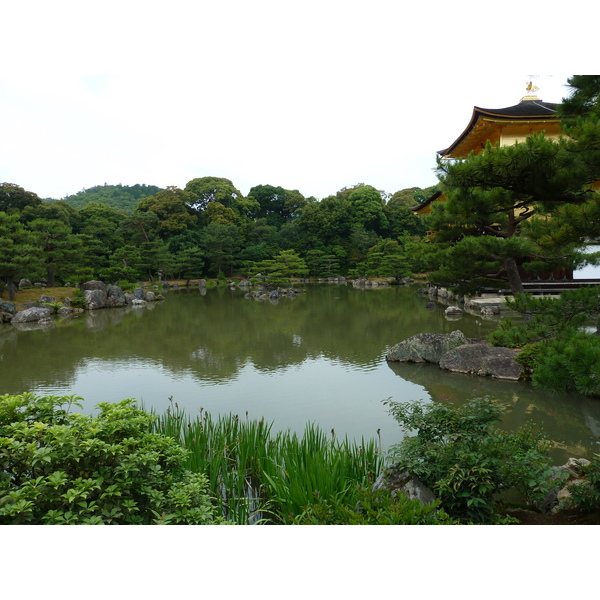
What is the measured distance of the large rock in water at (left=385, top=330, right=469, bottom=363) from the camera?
753 centimetres

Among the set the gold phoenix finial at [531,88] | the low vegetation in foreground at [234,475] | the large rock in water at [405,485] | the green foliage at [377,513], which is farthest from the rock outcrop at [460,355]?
the gold phoenix finial at [531,88]

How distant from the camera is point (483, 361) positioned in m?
6.77

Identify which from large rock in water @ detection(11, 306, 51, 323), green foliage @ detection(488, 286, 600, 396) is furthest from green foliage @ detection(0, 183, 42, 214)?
green foliage @ detection(488, 286, 600, 396)

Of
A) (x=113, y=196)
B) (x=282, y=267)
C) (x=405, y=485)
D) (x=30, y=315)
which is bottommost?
(x=405, y=485)

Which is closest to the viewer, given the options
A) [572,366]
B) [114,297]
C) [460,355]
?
[572,366]

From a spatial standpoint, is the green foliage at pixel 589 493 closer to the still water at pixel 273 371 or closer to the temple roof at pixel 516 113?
the still water at pixel 273 371

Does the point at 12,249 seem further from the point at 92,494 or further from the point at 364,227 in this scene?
the point at 364,227

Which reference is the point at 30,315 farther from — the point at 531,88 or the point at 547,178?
the point at 531,88

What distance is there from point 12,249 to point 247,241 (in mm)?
18698

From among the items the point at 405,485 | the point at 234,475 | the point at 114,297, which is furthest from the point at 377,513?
the point at 114,297

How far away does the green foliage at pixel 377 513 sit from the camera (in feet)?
6.79

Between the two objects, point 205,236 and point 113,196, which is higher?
point 113,196

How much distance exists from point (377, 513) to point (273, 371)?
5.29 m

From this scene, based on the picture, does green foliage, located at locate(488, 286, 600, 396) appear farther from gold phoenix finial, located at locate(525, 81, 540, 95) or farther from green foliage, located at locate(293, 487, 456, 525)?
gold phoenix finial, located at locate(525, 81, 540, 95)
